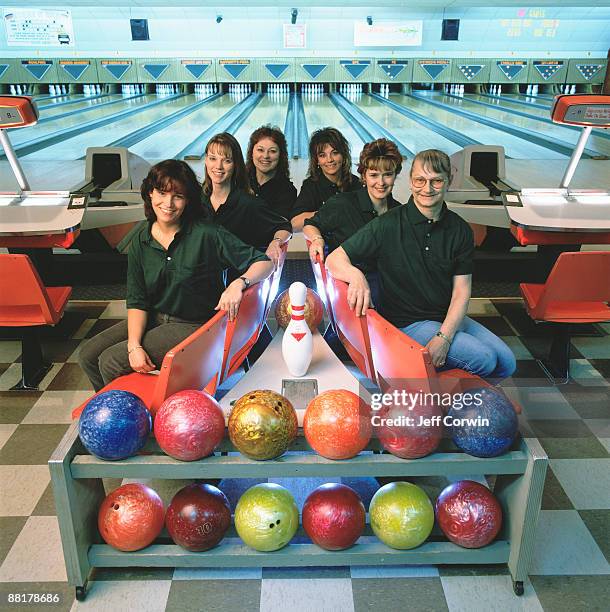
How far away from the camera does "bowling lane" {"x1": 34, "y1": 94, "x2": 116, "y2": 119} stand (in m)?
10.3

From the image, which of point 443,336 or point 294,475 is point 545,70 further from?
point 294,475

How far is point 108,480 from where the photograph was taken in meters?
2.01

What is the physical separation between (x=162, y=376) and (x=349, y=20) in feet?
30.2

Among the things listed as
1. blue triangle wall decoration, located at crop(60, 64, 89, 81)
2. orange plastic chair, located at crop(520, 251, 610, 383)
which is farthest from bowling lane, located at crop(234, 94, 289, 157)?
orange plastic chair, located at crop(520, 251, 610, 383)

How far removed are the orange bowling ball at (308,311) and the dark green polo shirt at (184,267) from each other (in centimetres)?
27

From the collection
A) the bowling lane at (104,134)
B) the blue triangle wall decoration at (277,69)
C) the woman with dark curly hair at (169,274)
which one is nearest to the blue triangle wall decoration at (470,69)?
the blue triangle wall decoration at (277,69)

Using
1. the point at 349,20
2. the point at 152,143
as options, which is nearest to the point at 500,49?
the point at 349,20

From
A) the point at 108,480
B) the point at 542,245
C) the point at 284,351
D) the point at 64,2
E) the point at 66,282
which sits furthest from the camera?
the point at 64,2

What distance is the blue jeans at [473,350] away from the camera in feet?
6.15

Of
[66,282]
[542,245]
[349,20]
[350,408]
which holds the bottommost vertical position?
[66,282]

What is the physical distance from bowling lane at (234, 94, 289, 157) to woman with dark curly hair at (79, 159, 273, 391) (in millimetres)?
5863

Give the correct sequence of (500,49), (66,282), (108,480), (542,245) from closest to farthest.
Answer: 1. (108,480)
2. (542,245)
3. (66,282)
4. (500,49)

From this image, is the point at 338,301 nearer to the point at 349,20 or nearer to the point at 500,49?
the point at 349,20

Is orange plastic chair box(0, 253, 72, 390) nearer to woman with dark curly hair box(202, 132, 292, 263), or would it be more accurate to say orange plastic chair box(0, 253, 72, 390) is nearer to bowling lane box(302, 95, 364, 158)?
woman with dark curly hair box(202, 132, 292, 263)
